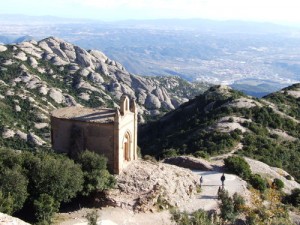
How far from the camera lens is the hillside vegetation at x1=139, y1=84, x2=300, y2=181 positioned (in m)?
54.3

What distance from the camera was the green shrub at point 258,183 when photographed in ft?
131

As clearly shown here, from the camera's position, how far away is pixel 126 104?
35.8 m

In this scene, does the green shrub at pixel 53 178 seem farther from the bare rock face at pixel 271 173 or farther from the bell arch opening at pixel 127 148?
the bare rock face at pixel 271 173

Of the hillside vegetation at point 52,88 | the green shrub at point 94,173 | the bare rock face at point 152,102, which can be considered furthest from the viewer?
the bare rock face at point 152,102

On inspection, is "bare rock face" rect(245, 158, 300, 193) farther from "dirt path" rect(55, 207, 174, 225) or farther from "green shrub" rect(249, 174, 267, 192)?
"dirt path" rect(55, 207, 174, 225)

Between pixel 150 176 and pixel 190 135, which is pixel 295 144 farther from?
pixel 150 176

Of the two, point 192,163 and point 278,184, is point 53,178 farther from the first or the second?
point 278,184

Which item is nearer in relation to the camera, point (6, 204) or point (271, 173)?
point (6, 204)

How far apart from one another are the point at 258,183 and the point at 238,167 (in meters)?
3.02

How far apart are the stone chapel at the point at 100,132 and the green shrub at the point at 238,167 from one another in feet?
37.8

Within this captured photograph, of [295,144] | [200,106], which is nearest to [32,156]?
[295,144]

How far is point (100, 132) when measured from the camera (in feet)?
111

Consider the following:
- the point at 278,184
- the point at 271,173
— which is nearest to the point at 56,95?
the point at 271,173

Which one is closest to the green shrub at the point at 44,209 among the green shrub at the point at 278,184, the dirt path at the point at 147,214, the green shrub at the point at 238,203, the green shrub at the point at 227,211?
the dirt path at the point at 147,214
